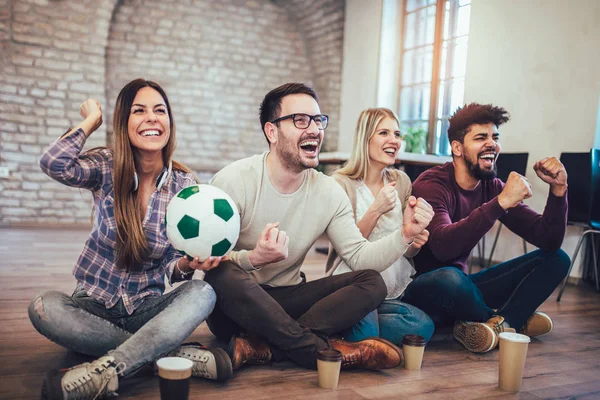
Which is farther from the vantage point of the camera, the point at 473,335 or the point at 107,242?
the point at 473,335

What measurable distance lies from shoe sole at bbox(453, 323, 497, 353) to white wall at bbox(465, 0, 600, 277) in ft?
6.84

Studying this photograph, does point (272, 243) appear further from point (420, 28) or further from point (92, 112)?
point (420, 28)

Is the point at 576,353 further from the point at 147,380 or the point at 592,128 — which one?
the point at 592,128

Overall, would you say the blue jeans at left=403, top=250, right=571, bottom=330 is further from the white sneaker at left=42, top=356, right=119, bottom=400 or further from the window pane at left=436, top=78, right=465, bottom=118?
the window pane at left=436, top=78, right=465, bottom=118

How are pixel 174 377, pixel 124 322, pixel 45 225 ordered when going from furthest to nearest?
1. pixel 45 225
2. pixel 124 322
3. pixel 174 377

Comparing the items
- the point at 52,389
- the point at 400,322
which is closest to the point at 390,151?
the point at 400,322

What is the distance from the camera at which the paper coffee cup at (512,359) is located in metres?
1.62

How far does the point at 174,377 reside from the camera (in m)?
1.25

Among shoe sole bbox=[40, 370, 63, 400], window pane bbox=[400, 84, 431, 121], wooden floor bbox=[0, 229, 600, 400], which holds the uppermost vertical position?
window pane bbox=[400, 84, 431, 121]

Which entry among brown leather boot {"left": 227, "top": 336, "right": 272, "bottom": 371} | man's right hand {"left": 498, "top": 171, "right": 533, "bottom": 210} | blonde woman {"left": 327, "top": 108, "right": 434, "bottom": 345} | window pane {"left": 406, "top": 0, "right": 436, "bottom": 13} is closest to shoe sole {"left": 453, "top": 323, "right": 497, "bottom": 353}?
blonde woman {"left": 327, "top": 108, "right": 434, "bottom": 345}

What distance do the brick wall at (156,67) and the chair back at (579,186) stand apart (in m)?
3.43

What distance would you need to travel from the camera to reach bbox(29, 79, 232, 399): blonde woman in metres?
1.64

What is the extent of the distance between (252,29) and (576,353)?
18.5 feet

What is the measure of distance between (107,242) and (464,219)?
1.28 m
